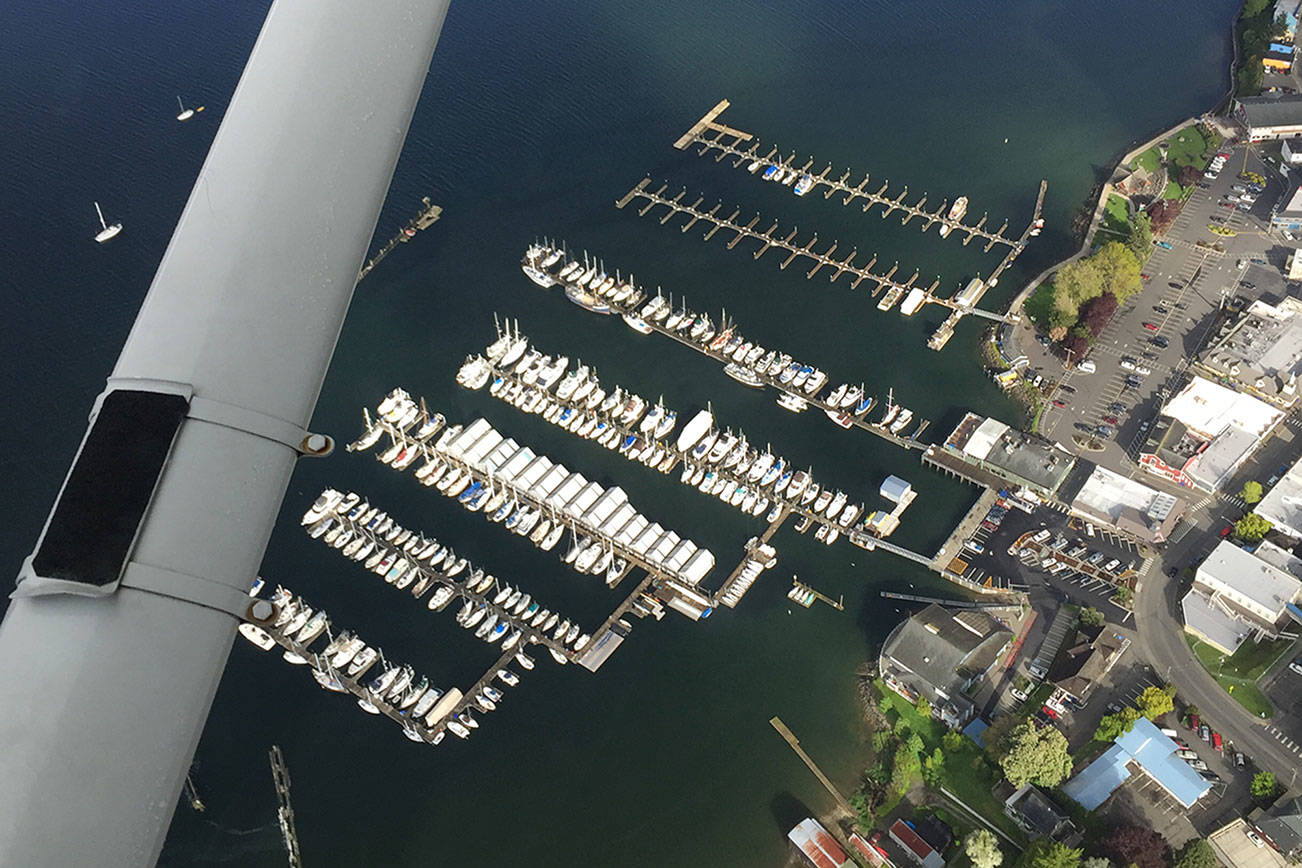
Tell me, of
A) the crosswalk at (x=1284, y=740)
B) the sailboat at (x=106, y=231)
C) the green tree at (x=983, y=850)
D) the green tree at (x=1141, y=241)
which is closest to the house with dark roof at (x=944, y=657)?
the green tree at (x=983, y=850)

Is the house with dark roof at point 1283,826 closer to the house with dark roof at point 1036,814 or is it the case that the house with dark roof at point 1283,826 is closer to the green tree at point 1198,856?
the green tree at point 1198,856

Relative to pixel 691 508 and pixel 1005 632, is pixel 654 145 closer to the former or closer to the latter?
pixel 691 508

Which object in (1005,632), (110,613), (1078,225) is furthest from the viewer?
(1078,225)

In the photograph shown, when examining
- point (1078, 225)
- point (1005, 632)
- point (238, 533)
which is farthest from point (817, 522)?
point (238, 533)

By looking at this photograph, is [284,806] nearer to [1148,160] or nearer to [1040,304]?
[1040,304]

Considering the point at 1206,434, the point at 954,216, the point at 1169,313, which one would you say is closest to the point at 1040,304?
the point at 1169,313

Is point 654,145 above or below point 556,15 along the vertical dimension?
below
